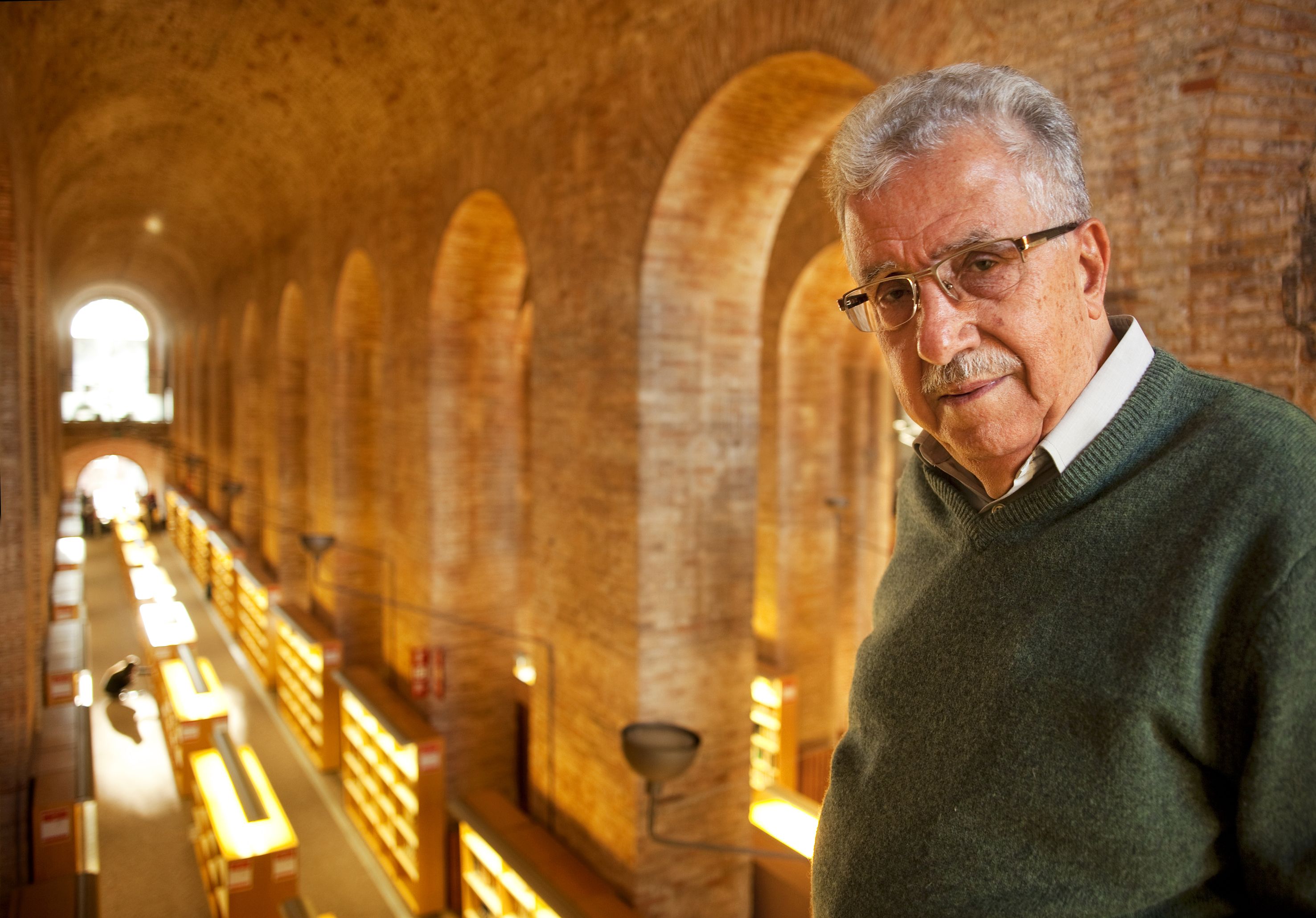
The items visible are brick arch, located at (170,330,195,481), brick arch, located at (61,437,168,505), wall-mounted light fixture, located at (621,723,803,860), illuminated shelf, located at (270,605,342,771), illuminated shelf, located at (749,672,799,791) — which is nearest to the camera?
wall-mounted light fixture, located at (621,723,803,860)

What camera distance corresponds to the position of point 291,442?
45.6 feet

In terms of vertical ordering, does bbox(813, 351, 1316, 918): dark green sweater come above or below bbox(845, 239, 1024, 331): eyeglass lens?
below

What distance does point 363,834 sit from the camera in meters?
9.18

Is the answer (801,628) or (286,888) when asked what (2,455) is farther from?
(801,628)

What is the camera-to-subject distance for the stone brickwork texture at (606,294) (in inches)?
102

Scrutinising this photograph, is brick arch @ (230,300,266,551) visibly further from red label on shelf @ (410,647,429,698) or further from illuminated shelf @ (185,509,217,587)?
red label on shelf @ (410,647,429,698)

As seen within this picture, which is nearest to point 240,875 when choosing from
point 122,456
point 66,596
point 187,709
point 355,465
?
point 187,709

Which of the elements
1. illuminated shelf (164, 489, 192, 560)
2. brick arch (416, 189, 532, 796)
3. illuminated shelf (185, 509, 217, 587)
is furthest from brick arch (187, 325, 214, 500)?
brick arch (416, 189, 532, 796)

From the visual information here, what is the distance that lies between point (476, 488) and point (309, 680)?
14.0 feet

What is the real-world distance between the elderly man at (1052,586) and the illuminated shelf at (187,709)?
8.75m

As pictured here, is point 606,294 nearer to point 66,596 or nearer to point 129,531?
point 66,596

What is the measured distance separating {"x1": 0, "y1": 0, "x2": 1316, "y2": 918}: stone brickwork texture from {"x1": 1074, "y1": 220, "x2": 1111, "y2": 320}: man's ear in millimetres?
1543

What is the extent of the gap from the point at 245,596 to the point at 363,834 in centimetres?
721

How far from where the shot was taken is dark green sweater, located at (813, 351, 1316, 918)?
2.76ft
